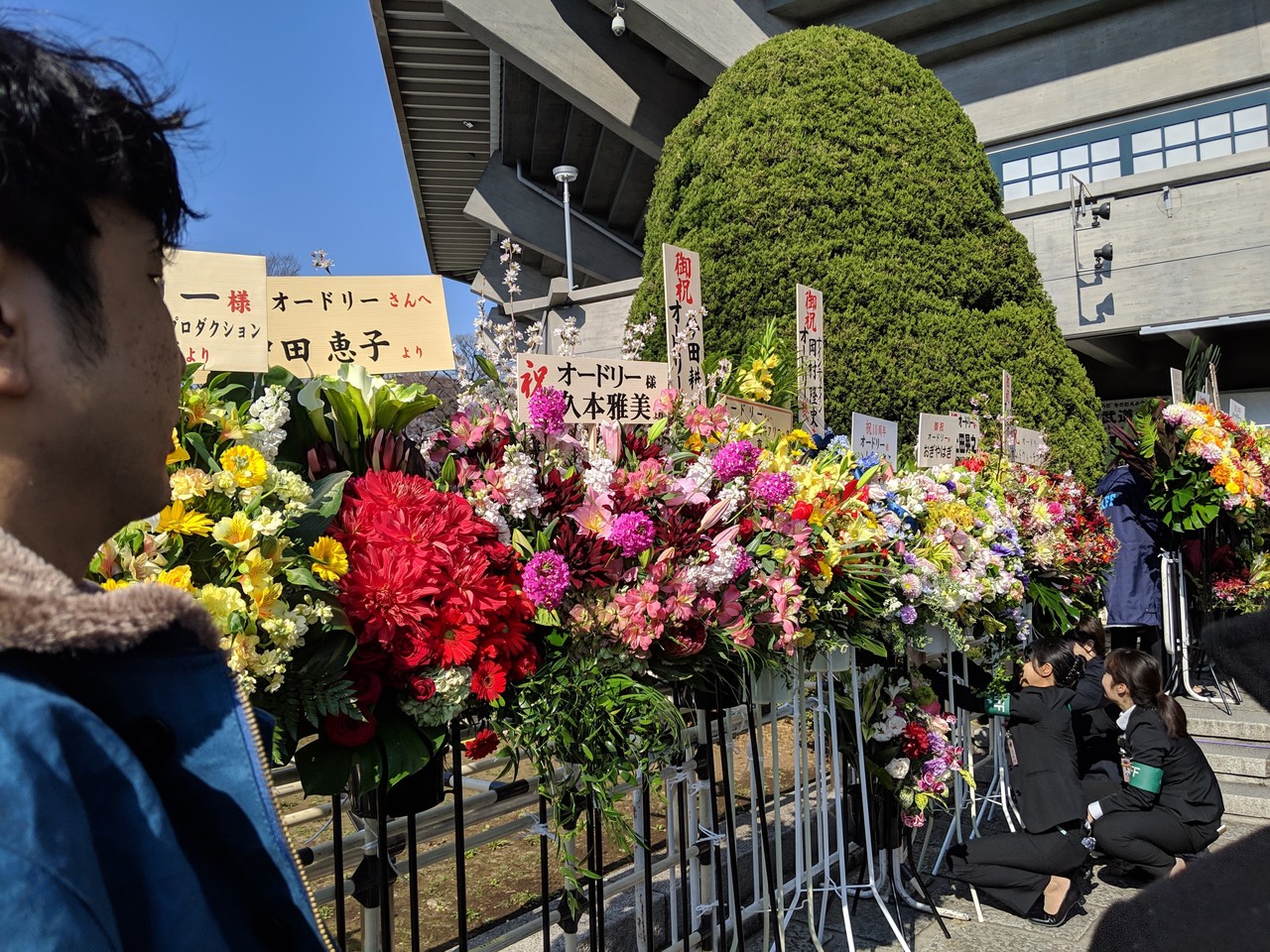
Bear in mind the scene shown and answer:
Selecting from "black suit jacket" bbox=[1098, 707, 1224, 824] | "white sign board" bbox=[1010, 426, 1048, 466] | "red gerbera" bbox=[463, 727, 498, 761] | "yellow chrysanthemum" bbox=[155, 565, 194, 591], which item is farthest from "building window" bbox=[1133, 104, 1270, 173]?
"yellow chrysanthemum" bbox=[155, 565, 194, 591]

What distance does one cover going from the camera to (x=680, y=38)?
11211 millimetres

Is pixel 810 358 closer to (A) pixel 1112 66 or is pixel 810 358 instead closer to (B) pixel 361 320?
(B) pixel 361 320

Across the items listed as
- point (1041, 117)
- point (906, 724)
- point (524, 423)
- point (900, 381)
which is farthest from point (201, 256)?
point (1041, 117)

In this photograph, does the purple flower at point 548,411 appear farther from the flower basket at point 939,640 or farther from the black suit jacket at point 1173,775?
the black suit jacket at point 1173,775

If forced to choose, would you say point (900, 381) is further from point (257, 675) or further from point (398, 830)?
point (257, 675)

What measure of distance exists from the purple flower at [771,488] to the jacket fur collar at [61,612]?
1.88 m

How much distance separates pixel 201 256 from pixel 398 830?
1.58m

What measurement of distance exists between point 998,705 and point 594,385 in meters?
2.82

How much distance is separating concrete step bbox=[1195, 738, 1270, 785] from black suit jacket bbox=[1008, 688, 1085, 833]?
2309 millimetres

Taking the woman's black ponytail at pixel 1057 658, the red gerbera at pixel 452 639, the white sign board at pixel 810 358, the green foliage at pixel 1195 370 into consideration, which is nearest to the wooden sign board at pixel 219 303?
the red gerbera at pixel 452 639

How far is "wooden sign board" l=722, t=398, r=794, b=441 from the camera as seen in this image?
120 inches

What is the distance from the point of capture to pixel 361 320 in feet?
7.67

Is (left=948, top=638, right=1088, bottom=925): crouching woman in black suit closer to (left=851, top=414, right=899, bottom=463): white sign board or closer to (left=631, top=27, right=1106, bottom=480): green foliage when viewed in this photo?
(left=851, top=414, right=899, bottom=463): white sign board

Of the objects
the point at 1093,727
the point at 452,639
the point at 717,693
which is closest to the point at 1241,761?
the point at 1093,727
